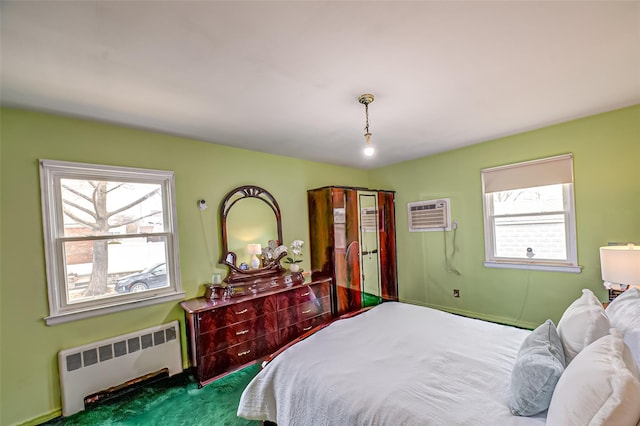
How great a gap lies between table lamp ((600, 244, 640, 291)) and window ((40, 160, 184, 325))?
3.80 m

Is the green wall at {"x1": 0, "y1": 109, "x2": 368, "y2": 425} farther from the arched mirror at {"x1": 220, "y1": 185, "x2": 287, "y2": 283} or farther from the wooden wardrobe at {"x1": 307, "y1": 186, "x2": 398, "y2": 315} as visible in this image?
the wooden wardrobe at {"x1": 307, "y1": 186, "x2": 398, "y2": 315}

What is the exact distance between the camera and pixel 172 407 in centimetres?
223

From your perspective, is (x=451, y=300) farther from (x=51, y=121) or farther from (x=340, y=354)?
(x=51, y=121)

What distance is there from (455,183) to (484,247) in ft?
3.11

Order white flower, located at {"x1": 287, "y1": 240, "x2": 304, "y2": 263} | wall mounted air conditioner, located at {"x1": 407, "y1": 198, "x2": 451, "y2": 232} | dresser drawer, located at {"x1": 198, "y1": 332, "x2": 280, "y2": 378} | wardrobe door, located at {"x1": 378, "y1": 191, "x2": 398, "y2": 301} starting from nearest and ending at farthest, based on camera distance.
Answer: dresser drawer, located at {"x1": 198, "y1": 332, "x2": 280, "y2": 378}
white flower, located at {"x1": 287, "y1": 240, "x2": 304, "y2": 263}
wall mounted air conditioner, located at {"x1": 407, "y1": 198, "x2": 451, "y2": 232}
wardrobe door, located at {"x1": 378, "y1": 191, "x2": 398, "y2": 301}

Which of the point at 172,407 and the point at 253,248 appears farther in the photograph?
the point at 253,248

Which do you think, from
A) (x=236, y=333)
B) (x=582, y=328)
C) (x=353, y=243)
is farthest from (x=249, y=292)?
(x=582, y=328)

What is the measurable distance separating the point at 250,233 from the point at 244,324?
3.56 ft

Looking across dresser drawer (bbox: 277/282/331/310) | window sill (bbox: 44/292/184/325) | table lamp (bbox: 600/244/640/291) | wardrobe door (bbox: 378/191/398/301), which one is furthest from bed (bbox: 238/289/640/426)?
wardrobe door (bbox: 378/191/398/301)

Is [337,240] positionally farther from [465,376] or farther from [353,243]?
[465,376]

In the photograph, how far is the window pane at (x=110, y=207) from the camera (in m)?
2.38

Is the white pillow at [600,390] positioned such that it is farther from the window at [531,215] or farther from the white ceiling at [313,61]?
the window at [531,215]

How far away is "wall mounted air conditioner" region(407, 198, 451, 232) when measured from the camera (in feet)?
13.2

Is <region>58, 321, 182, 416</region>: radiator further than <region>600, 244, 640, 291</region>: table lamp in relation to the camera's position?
Yes
